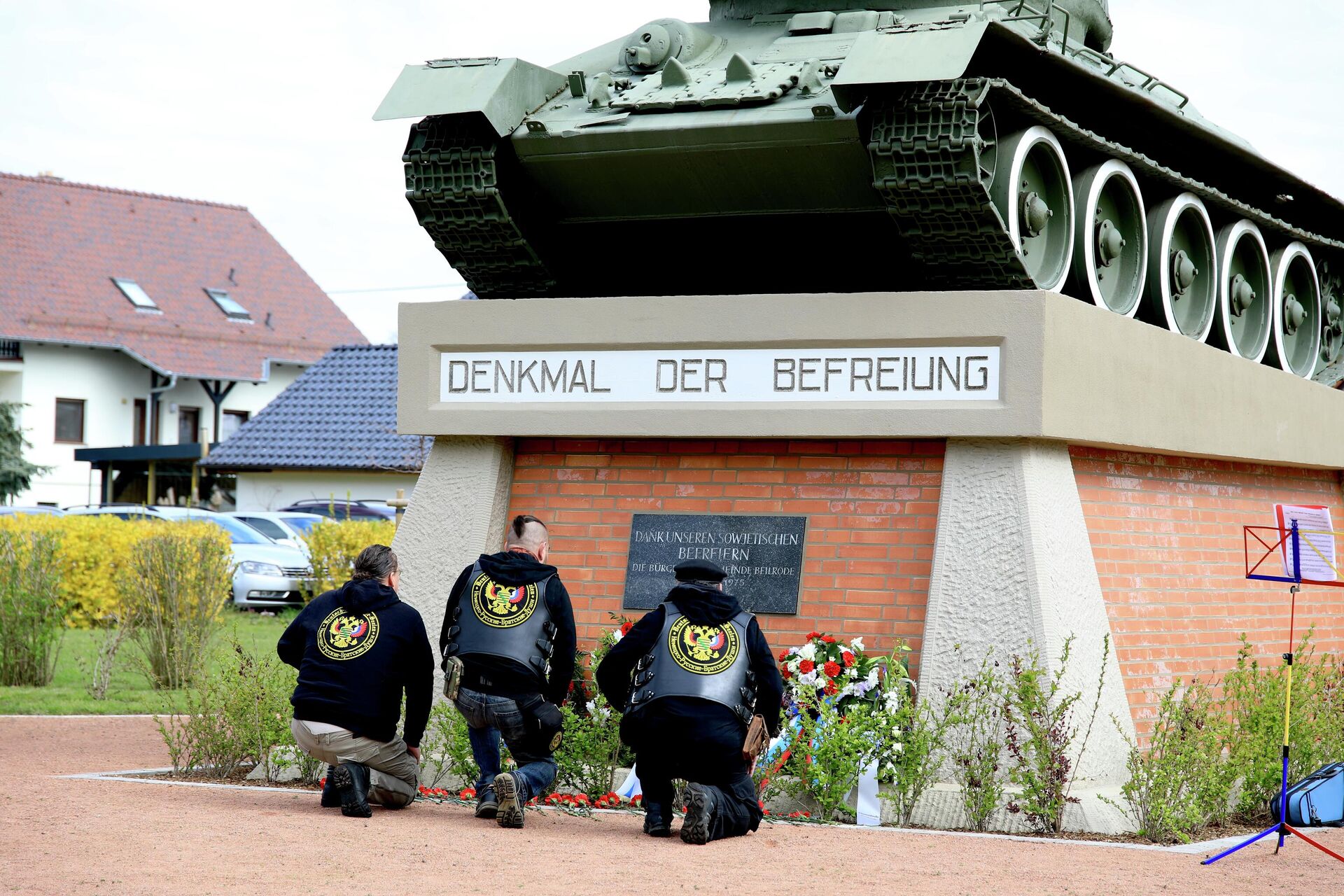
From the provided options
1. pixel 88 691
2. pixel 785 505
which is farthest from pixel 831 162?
pixel 88 691

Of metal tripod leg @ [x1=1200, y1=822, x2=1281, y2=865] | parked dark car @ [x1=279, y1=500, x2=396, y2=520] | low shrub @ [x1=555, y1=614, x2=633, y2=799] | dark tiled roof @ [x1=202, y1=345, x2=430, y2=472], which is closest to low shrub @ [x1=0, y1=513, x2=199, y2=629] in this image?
parked dark car @ [x1=279, y1=500, x2=396, y2=520]

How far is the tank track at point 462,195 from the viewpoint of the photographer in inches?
368

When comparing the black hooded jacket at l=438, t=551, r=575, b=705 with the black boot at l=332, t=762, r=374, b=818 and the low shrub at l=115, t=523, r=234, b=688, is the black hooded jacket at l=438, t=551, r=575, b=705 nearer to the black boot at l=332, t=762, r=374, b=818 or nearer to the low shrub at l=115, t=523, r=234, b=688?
the black boot at l=332, t=762, r=374, b=818

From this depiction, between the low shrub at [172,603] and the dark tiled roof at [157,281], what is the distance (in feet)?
82.2

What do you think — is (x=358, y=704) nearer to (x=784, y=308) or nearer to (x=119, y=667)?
(x=784, y=308)

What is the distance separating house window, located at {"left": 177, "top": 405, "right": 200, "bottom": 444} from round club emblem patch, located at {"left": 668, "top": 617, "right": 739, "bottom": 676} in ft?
118

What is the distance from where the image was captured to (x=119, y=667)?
50.9 ft

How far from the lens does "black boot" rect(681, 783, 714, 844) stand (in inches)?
275

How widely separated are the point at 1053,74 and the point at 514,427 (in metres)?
3.51

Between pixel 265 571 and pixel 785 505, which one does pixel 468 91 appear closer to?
pixel 785 505

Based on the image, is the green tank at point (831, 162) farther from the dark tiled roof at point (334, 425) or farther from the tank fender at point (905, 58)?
the dark tiled roof at point (334, 425)

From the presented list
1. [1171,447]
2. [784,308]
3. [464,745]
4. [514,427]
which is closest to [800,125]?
[784,308]

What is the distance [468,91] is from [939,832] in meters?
4.55

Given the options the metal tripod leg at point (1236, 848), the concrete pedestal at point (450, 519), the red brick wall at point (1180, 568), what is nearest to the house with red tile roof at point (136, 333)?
the concrete pedestal at point (450, 519)
